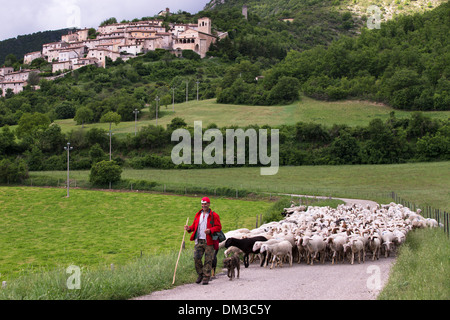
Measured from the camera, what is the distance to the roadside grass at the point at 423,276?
9.22 meters

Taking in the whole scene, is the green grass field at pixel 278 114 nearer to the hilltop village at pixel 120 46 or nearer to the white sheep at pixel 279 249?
the white sheep at pixel 279 249

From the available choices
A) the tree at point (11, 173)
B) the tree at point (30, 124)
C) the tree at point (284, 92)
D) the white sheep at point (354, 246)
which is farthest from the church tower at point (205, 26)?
the white sheep at point (354, 246)

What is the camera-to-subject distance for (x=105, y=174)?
178 ft

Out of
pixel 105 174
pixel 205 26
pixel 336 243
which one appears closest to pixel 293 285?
pixel 336 243

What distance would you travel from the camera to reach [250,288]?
1155 centimetres

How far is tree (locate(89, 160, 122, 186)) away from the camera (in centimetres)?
5428

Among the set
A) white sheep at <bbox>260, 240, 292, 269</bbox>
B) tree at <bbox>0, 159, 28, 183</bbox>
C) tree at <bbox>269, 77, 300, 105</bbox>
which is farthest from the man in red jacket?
tree at <bbox>269, 77, 300, 105</bbox>

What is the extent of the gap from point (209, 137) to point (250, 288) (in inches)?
2464

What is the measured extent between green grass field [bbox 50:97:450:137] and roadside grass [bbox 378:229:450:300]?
63881 millimetres

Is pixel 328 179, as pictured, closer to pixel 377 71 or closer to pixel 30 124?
pixel 30 124

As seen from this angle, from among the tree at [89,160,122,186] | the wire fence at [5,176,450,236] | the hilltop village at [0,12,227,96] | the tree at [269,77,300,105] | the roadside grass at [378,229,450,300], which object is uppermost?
the hilltop village at [0,12,227,96]

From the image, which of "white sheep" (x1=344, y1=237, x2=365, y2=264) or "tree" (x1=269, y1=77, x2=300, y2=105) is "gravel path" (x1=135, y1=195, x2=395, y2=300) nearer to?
"white sheep" (x1=344, y1=237, x2=365, y2=264)

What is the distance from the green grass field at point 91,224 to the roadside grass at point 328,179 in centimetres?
667
